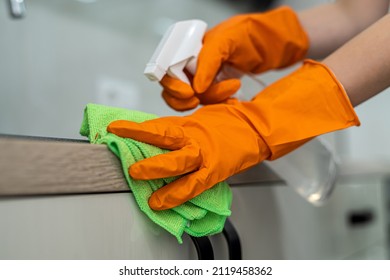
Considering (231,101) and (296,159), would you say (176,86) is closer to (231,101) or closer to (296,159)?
(231,101)

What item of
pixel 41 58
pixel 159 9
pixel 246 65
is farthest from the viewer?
pixel 159 9

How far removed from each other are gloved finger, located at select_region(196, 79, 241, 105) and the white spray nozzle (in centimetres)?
4

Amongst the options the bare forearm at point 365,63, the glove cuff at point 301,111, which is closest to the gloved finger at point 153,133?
the glove cuff at point 301,111

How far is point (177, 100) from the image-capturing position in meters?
0.67

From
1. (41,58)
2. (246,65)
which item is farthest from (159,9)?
(246,65)

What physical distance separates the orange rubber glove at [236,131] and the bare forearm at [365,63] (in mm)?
20

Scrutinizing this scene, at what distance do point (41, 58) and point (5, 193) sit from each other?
774 mm

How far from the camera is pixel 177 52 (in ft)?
2.09

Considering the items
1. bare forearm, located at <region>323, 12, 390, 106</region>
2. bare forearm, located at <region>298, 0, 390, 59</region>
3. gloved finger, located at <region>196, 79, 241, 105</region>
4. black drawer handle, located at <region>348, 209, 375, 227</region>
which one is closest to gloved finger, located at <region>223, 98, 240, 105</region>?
gloved finger, located at <region>196, 79, 241, 105</region>

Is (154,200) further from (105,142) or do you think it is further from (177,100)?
(177,100)

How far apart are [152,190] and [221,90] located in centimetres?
25

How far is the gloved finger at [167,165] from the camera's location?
440 millimetres

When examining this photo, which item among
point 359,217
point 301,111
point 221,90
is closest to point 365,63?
point 301,111

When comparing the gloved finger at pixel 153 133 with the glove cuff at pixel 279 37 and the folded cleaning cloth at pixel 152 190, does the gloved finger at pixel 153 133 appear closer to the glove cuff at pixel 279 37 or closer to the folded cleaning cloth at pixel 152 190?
the folded cleaning cloth at pixel 152 190
